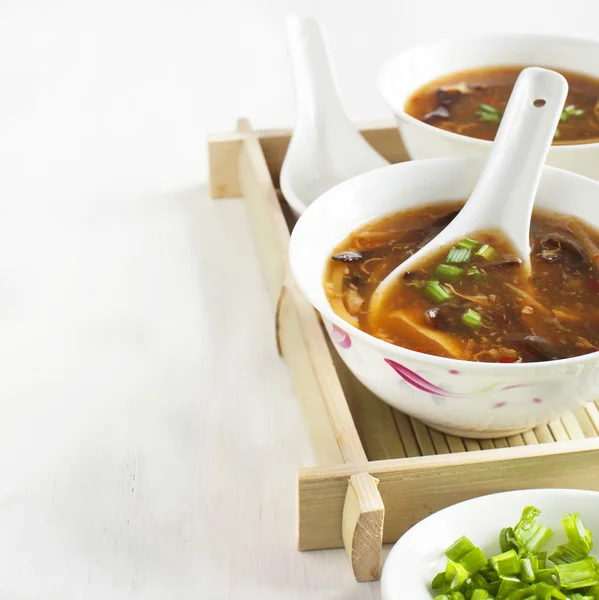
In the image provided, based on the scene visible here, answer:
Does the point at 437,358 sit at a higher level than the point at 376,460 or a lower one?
higher

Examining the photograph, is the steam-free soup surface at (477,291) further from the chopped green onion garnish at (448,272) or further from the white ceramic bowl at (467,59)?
the white ceramic bowl at (467,59)

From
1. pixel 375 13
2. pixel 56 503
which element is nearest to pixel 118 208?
pixel 56 503

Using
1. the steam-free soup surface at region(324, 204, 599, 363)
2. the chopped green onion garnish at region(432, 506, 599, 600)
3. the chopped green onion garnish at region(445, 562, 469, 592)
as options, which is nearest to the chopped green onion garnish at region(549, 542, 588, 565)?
the chopped green onion garnish at region(432, 506, 599, 600)

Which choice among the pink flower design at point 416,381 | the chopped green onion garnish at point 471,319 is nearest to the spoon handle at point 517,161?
the chopped green onion garnish at point 471,319

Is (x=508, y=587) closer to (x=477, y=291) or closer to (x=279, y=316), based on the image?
(x=477, y=291)

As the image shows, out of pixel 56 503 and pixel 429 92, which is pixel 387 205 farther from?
pixel 56 503

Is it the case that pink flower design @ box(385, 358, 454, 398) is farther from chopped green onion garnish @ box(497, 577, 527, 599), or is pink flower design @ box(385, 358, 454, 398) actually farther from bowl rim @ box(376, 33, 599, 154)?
bowl rim @ box(376, 33, 599, 154)

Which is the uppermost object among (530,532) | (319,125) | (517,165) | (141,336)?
(517,165)

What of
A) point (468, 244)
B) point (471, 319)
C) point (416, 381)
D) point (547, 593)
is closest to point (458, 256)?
point (468, 244)

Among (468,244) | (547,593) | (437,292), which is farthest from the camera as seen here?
(468,244)
